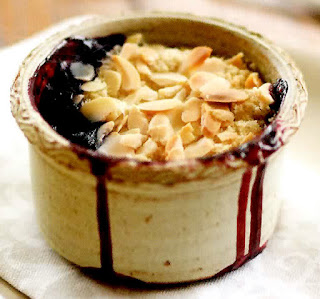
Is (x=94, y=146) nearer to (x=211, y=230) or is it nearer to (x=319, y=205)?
(x=211, y=230)

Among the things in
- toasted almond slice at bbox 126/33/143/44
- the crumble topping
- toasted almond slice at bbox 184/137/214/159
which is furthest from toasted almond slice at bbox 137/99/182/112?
toasted almond slice at bbox 126/33/143/44

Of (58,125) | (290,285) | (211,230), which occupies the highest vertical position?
(58,125)

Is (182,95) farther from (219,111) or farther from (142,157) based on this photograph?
(142,157)

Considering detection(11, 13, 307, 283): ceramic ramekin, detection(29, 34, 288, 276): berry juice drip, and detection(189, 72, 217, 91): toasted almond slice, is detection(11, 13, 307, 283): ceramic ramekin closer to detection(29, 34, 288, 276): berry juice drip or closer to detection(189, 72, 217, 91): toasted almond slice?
detection(29, 34, 288, 276): berry juice drip

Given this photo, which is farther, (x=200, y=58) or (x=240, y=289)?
(x=200, y=58)

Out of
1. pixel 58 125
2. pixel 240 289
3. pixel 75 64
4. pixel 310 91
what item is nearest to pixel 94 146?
pixel 58 125

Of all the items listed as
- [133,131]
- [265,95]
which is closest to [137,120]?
[133,131]
